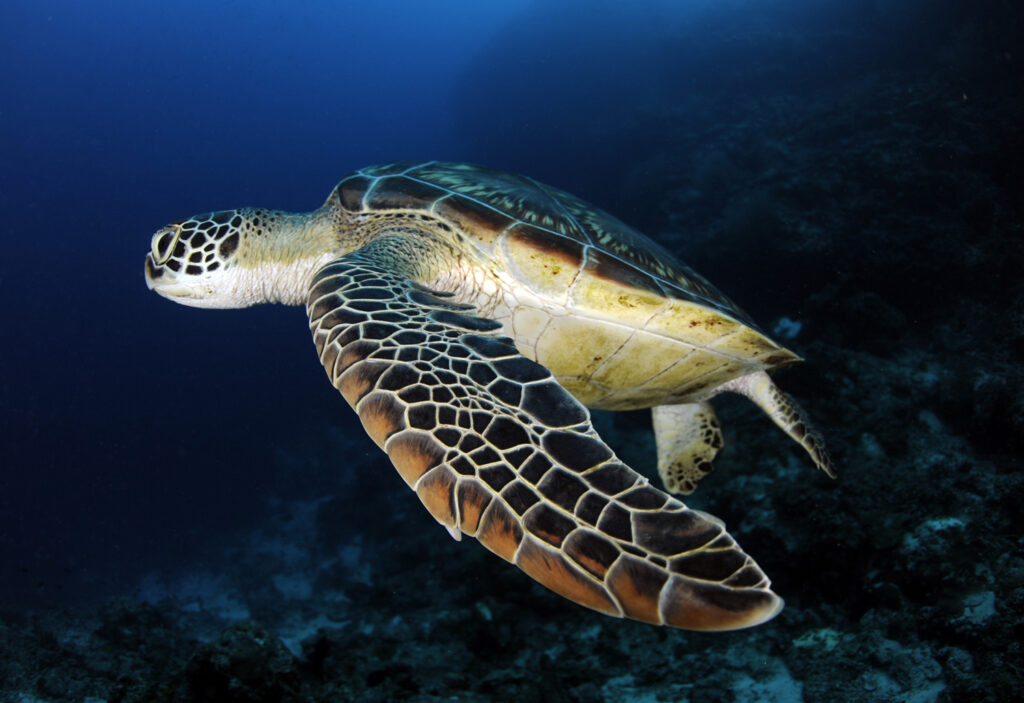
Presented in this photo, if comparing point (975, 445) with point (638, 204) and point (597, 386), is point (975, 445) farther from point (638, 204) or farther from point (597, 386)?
point (638, 204)

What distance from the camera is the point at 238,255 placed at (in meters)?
3.14

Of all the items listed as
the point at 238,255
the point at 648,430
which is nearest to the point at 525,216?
the point at 238,255

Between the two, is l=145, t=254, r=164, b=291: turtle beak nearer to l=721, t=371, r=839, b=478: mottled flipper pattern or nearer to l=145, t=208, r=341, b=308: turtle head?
l=145, t=208, r=341, b=308: turtle head

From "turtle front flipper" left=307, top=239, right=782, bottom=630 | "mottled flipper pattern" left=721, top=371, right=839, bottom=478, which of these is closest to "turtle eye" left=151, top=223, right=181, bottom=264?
"turtle front flipper" left=307, top=239, right=782, bottom=630

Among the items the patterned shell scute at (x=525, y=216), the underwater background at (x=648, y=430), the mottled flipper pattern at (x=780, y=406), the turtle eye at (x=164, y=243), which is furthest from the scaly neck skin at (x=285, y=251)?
the mottled flipper pattern at (x=780, y=406)

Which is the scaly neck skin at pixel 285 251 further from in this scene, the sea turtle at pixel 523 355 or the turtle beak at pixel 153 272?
the turtle beak at pixel 153 272

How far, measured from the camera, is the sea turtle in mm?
1094

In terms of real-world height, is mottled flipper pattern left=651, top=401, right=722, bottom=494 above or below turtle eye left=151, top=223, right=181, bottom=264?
below

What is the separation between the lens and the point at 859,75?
13383 millimetres

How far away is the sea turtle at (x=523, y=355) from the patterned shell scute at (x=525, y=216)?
0.01 m

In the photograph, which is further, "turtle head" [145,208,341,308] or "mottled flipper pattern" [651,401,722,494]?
"mottled flipper pattern" [651,401,722,494]

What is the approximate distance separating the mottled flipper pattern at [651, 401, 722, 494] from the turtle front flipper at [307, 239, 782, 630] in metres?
2.36

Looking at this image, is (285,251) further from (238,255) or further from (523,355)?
(523,355)

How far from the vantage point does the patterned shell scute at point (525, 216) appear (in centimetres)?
237
